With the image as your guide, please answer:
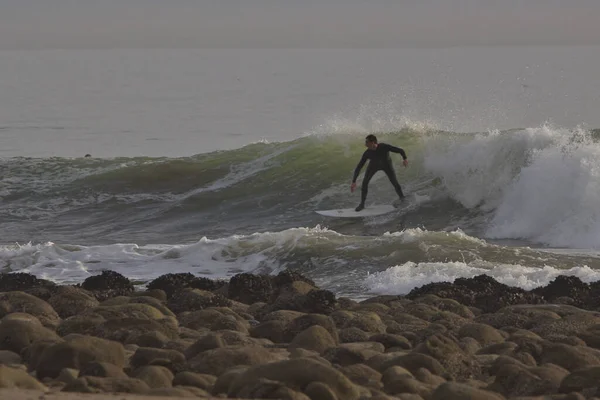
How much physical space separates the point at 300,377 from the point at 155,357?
1215 mm

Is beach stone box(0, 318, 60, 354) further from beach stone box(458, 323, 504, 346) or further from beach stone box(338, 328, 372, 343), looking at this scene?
beach stone box(458, 323, 504, 346)

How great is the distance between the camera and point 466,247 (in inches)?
624

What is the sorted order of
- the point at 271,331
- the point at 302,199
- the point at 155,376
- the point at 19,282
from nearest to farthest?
the point at 155,376 < the point at 271,331 < the point at 19,282 < the point at 302,199

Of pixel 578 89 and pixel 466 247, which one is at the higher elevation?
pixel 578 89

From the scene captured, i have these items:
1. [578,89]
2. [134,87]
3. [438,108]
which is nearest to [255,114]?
[438,108]

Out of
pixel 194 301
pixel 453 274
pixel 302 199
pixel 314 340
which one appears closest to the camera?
pixel 314 340

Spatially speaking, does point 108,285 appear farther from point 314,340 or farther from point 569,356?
point 569,356

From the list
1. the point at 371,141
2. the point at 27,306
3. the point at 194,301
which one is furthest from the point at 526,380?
the point at 371,141

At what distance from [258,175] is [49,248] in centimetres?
1092

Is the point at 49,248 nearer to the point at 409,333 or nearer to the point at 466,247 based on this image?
the point at 466,247

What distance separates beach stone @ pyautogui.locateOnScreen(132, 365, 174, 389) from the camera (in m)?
6.45

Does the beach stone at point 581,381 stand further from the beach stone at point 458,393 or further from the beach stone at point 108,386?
the beach stone at point 108,386

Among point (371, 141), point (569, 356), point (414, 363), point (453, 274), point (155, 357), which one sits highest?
point (371, 141)

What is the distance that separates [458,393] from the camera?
5.95 metres
